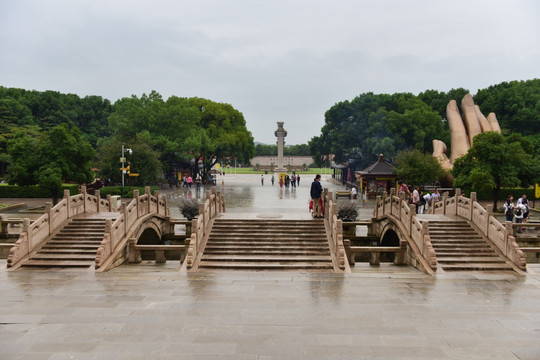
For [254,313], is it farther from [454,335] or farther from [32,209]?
[32,209]

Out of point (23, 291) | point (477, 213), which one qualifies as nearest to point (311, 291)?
point (23, 291)

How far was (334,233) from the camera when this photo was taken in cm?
1587

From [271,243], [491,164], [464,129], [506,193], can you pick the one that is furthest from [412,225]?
[464,129]

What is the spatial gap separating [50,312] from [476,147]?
2835cm

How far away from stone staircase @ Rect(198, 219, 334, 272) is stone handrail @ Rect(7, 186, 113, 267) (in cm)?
634

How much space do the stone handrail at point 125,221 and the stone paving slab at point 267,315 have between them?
4.09 feet

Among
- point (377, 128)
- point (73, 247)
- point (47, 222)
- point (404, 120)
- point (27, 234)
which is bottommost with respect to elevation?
point (73, 247)

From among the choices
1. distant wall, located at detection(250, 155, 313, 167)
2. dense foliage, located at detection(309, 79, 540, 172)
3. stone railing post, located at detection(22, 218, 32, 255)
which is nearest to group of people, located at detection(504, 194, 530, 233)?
stone railing post, located at detection(22, 218, 32, 255)

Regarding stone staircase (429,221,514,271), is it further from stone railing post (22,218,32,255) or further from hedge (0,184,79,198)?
hedge (0,184,79,198)

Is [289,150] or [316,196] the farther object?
[289,150]

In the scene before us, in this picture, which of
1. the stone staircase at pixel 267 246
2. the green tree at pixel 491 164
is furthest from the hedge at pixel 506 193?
the stone staircase at pixel 267 246

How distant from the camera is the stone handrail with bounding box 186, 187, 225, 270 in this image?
14.4 meters

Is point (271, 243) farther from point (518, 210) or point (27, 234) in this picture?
point (518, 210)

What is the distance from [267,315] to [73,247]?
32.1 feet
